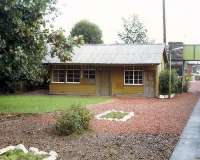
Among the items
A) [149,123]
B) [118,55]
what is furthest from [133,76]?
[149,123]

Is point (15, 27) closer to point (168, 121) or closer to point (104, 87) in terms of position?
point (168, 121)

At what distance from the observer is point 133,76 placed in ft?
111

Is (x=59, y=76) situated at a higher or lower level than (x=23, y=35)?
lower

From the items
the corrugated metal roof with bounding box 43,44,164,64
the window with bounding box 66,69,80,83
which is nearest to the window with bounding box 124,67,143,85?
the corrugated metal roof with bounding box 43,44,164,64

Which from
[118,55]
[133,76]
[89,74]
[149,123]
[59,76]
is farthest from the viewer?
[59,76]

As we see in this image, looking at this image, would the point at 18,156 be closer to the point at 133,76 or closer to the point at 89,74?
the point at 133,76

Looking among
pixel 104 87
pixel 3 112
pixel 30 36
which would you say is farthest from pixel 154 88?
pixel 30 36

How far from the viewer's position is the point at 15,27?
1742 cm

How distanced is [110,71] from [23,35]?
1712 cm

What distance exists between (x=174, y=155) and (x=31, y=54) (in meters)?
10.1

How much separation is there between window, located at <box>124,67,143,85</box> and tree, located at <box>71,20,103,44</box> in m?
23.3

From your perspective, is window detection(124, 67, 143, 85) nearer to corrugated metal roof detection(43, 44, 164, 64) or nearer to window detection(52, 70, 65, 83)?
corrugated metal roof detection(43, 44, 164, 64)

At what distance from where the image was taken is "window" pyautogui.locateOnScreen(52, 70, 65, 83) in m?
35.8

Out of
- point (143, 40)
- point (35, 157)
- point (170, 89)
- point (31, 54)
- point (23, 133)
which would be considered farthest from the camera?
point (143, 40)
